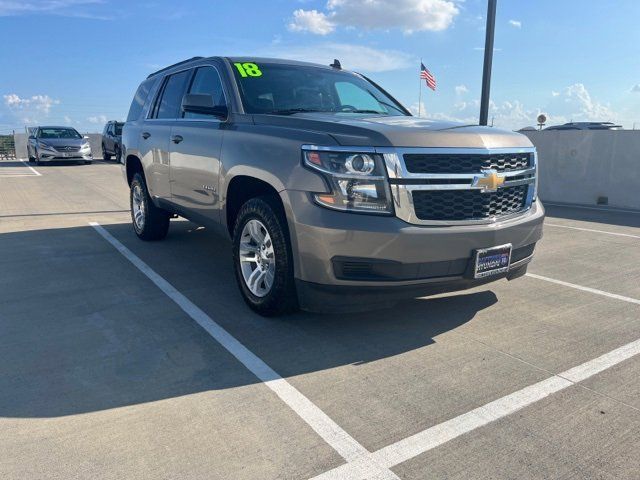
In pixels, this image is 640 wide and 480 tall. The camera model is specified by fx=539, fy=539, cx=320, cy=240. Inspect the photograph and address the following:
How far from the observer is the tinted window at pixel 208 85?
16.0ft

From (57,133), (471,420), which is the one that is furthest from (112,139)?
(471,420)

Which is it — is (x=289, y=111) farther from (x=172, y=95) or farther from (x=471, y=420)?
(x=471, y=420)

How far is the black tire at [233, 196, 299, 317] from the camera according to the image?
146 inches

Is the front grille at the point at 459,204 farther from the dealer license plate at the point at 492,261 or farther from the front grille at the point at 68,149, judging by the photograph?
the front grille at the point at 68,149

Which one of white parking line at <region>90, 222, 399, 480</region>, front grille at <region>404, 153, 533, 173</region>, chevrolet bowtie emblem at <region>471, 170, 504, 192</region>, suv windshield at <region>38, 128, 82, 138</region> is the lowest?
white parking line at <region>90, 222, 399, 480</region>

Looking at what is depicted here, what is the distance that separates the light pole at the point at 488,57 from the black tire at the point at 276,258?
9.37m

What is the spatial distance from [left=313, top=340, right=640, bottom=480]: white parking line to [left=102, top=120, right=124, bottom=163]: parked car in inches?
959

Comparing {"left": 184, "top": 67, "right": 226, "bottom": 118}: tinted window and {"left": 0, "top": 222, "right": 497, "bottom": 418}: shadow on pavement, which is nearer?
{"left": 0, "top": 222, "right": 497, "bottom": 418}: shadow on pavement

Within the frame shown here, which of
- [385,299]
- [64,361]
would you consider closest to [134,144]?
[64,361]

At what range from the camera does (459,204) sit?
3549 millimetres

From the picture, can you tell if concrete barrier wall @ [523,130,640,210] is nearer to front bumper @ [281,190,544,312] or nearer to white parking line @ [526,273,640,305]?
white parking line @ [526,273,640,305]

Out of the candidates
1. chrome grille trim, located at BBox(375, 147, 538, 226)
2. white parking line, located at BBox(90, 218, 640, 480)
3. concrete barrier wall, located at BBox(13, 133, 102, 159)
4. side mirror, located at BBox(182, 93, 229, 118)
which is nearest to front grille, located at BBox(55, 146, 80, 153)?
concrete barrier wall, located at BBox(13, 133, 102, 159)

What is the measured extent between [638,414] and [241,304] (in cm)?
286

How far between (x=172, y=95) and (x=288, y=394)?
13.6ft
